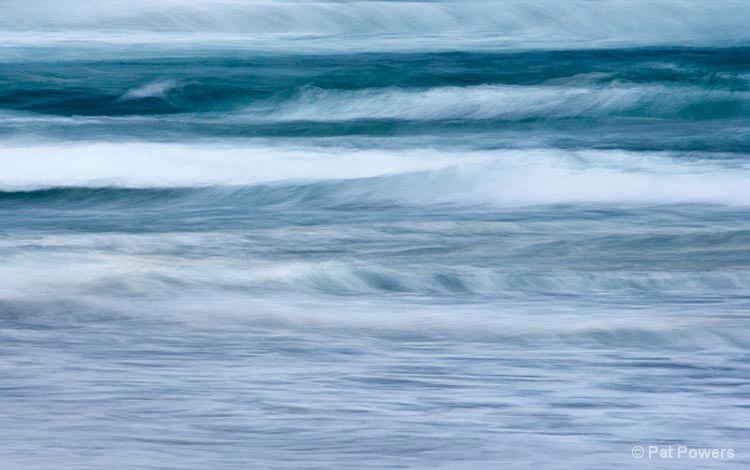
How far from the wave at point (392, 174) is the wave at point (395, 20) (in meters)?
5.77

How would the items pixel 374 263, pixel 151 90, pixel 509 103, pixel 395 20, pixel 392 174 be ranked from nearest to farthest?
pixel 374 263, pixel 392 174, pixel 509 103, pixel 151 90, pixel 395 20

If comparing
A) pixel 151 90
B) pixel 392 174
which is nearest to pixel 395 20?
pixel 151 90

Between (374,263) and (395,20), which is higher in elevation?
(395,20)

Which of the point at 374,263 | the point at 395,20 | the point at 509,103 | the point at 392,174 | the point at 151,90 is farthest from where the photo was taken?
the point at 395,20

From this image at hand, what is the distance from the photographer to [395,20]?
47.7 ft

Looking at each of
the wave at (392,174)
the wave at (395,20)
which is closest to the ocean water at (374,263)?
the wave at (392,174)

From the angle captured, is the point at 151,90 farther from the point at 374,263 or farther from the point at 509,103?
the point at 374,263

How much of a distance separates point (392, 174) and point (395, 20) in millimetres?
7974

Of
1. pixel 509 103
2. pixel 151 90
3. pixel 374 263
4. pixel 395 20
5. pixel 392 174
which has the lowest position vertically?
pixel 374 263

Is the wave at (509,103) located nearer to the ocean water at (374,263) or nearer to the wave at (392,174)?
the ocean water at (374,263)

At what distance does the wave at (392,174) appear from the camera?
20.7 ft

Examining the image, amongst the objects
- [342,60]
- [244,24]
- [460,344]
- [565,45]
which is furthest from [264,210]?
[244,24]

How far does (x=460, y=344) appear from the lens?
3.61 metres

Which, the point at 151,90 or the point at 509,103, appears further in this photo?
the point at 151,90
